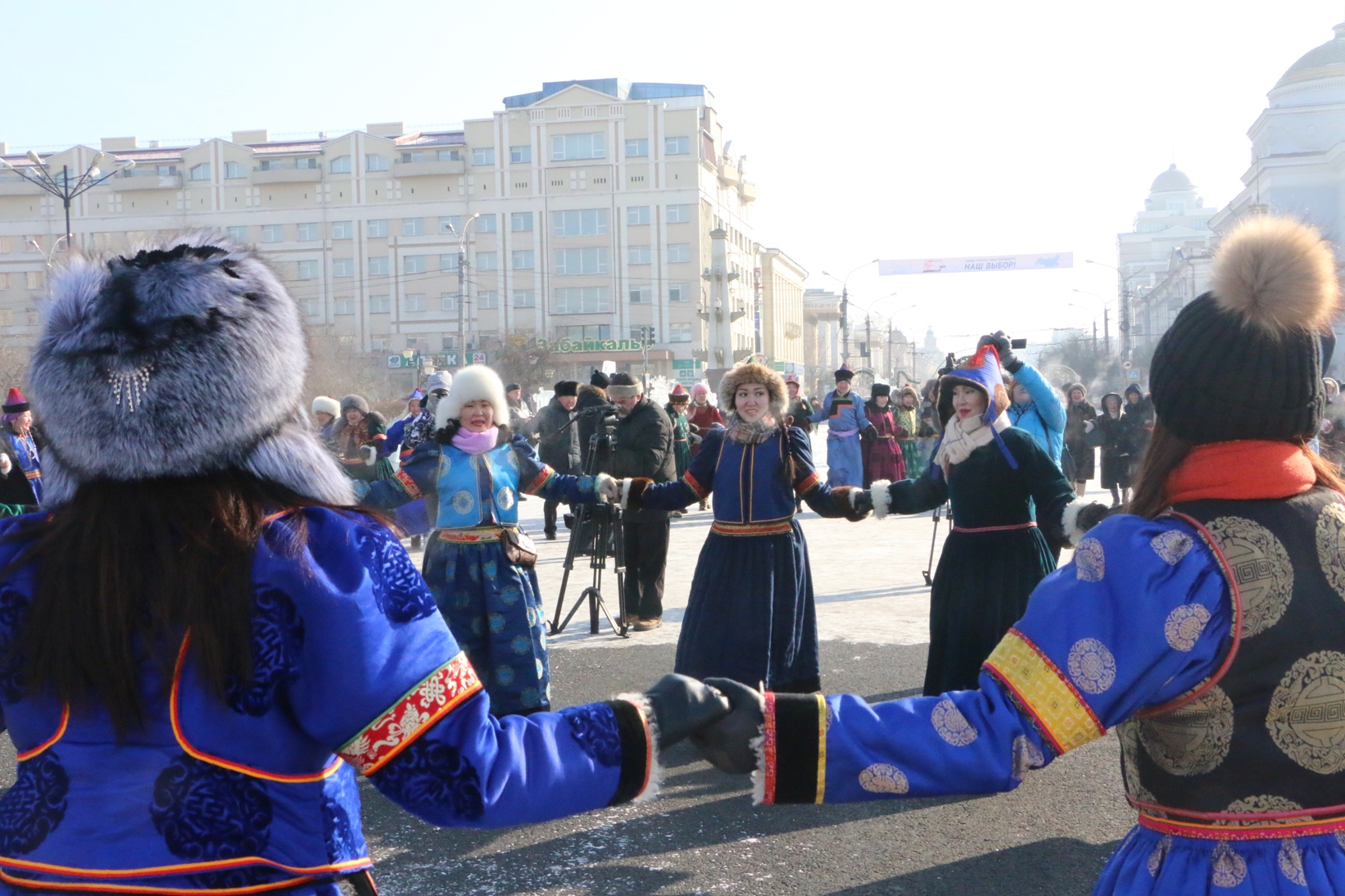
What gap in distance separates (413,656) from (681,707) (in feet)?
1.32

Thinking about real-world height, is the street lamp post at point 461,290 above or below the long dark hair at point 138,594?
above

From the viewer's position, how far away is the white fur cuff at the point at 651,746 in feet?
5.75

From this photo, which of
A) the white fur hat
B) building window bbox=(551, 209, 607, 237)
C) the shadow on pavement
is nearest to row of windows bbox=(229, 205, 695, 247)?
building window bbox=(551, 209, 607, 237)

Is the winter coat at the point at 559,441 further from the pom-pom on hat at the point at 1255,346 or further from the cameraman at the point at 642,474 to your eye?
the pom-pom on hat at the point at 1255,346

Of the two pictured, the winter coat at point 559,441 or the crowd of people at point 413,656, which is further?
the winter coat at point 559,441

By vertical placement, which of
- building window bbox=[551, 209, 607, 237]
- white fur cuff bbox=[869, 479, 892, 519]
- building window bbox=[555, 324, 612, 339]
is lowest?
white fur cuff bbox=[869, 479, 892, 519]

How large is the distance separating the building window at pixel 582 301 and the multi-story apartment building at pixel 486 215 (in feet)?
0.23

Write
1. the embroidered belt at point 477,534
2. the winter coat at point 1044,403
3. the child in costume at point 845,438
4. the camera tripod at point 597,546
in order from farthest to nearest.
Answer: the child in costume at point 845,438 < the camera tripod at point 597,546 < the winter coat at point 1044,403 < the embroidered belt at point 477,534

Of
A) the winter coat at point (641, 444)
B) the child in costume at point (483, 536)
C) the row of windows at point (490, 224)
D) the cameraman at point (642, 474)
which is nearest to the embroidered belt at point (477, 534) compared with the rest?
the child in costume at point (483, 536)

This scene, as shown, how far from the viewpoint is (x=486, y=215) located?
72.1 m

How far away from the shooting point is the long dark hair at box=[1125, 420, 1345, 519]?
198 centimetres

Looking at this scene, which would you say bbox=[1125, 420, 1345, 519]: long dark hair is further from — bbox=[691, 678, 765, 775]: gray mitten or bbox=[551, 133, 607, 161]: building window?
bbox=[551, 133, 607, 161]: building window

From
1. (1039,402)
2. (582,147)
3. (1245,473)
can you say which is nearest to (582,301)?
(582,147)

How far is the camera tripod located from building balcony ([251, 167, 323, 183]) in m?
68.3
